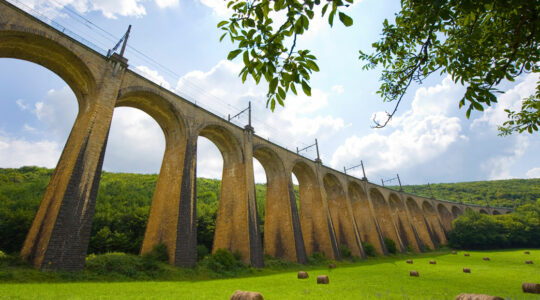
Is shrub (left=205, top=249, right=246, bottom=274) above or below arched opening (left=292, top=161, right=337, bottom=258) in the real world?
below

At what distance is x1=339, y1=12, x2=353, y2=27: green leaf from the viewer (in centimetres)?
180

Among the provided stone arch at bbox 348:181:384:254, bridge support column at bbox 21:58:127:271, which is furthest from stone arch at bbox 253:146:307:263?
stone arch at bbox 348:181:384:254

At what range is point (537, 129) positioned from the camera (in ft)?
14.6

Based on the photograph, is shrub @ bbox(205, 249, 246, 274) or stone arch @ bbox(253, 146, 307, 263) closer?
shrub @ bbox(205, 249, 246, 274)

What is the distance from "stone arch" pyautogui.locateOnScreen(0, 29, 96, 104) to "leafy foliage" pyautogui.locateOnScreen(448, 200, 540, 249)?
Answer: 180 feet

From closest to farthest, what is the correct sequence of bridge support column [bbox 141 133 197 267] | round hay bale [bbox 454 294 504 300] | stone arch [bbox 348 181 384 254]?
1. round hay bale [bbox 454 294 504 300]
2. bridge support column [bbox 141 133 197 267]
3. stone arch [bbox 348 181 384 254]

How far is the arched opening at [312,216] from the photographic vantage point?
25734 mm

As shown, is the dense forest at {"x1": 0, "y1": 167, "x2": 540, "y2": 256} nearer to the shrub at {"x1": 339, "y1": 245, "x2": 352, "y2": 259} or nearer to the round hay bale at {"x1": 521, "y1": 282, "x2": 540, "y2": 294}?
the shrub at {"x1": 339, "y1": 245, "x2": 352, "y2": 259}

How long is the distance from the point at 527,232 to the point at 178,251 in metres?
57.3

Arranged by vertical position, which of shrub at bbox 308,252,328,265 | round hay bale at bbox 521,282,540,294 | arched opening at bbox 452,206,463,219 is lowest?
round hay bale at bbox 521,282,540,294

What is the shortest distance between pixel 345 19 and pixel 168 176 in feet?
55.0

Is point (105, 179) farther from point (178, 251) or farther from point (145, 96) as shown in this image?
point (178, 251)

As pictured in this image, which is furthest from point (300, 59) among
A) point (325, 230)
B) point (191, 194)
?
point (325, 230)

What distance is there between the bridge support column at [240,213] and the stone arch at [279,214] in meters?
2.91
